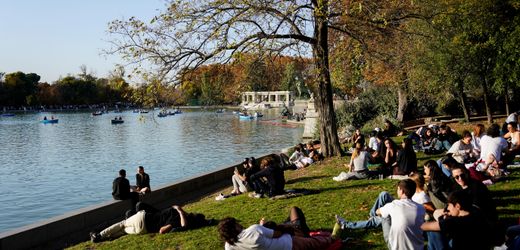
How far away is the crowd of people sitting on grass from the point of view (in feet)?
21.0

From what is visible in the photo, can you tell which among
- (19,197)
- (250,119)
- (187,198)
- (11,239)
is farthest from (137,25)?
(250,119)

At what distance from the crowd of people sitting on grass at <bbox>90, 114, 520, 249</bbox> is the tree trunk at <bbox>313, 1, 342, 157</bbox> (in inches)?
157

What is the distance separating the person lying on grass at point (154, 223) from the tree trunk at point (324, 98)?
876cm

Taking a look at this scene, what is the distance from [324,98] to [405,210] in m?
12.4

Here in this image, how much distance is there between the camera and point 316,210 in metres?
11.1

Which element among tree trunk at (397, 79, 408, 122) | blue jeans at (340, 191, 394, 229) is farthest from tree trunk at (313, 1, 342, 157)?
tree trunk at (397, 79, 408, 122)

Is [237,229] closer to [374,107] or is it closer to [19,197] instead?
[19,197]

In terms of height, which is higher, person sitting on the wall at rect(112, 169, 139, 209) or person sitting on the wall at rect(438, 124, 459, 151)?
person sitting on the wall at rect(438, 124, 459, 151)

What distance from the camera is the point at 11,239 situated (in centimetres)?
1103

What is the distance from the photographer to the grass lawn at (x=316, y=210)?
9.11 m

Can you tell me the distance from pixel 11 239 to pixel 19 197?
13.2m

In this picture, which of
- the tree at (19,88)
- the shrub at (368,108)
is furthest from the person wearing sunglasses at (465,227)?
the tree at (19,88)

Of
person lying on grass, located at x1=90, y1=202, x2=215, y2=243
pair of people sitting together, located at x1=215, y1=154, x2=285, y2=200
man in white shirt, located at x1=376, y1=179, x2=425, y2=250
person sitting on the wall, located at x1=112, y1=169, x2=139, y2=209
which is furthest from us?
person sitting on the wall, located at x1=112, y1=169, x2=139, y2=209

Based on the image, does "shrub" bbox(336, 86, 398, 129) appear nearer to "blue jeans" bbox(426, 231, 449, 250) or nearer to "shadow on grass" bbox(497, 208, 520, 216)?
"shadow on grass" bbox(497, 208, 520, 216)
